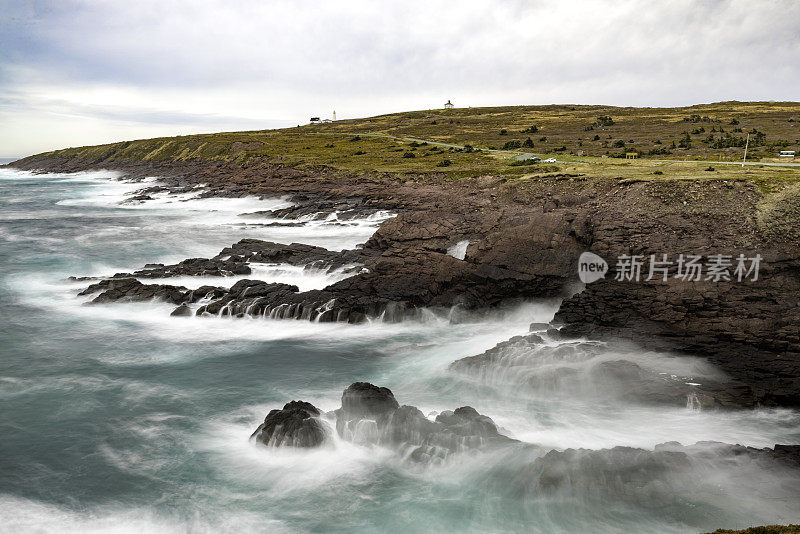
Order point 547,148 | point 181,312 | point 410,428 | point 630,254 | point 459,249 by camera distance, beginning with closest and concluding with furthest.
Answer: point 410,428 → point 630,254 → point 181,312 → point 459,249 → point 547,148

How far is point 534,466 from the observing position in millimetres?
13867

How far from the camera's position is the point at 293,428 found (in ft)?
49.6

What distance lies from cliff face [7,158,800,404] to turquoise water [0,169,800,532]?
1675 mm

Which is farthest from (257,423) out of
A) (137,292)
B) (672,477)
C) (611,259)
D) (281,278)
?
(611,259)

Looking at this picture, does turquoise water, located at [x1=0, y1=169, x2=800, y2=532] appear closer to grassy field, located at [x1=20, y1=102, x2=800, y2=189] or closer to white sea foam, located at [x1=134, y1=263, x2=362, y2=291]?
white sea foam, located at [x1=134, y1=263, x2=362, y2=291]

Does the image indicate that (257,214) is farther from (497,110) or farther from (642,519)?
(497,110)

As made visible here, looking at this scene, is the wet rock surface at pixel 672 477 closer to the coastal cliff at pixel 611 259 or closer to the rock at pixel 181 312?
the coastal cliff at pixel 611 259

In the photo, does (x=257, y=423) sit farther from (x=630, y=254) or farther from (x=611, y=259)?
(x=630, y=254)

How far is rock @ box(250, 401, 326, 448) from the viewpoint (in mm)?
15000

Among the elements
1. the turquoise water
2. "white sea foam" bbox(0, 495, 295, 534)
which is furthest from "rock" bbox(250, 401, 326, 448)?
"white sea foam" bbox(0, 495, 295, 534)

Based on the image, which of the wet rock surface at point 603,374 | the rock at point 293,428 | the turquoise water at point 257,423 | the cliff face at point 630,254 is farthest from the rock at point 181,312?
the wet rock surface at point 603,374

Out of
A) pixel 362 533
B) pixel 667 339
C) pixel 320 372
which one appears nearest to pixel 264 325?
pixel 320 372

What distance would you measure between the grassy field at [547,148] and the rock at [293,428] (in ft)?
90.5

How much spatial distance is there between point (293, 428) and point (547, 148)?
196 ft
